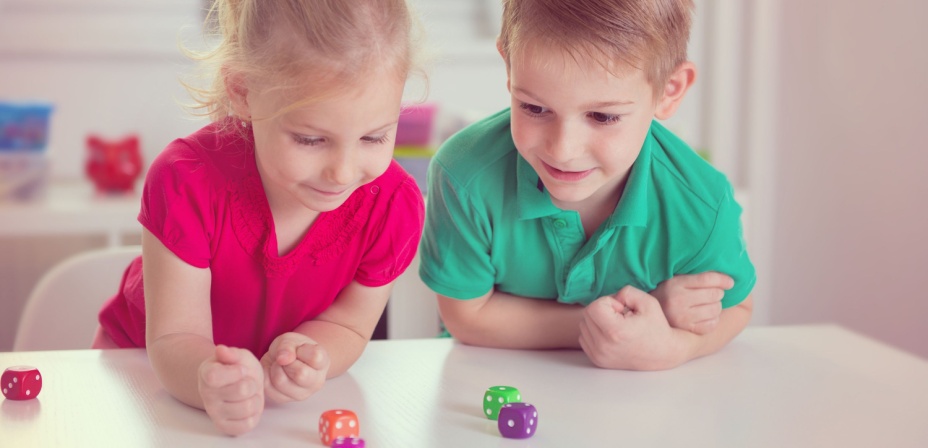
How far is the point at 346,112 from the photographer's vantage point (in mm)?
766

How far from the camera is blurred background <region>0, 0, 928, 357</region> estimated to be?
174 cm

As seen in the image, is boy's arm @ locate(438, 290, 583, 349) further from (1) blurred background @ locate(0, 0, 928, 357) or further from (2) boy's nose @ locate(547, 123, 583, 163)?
(1) blurred background @ locate(0, 0, 928, 357)

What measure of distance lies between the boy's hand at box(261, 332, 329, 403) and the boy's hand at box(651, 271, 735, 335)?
0.38 m

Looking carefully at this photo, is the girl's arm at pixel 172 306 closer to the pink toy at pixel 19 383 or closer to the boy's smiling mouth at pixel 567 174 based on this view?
the pink toy at pixel 19 383

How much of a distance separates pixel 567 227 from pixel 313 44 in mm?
344

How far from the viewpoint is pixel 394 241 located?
93cm

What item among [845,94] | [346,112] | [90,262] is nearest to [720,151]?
[845,94]

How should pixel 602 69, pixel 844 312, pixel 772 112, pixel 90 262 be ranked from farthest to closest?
pixel 772 112
pixel 844 312
pixel 90 262
pixel 602 69

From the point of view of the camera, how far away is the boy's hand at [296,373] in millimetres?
758

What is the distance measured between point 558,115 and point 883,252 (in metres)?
1.18

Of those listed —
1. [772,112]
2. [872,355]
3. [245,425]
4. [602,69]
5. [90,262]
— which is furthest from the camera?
[772,112]

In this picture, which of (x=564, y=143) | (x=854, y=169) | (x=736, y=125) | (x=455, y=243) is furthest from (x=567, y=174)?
(x=736, y=125)

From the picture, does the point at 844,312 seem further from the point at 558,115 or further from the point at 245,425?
the point at 245,425

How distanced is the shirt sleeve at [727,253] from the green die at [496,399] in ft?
1.08
